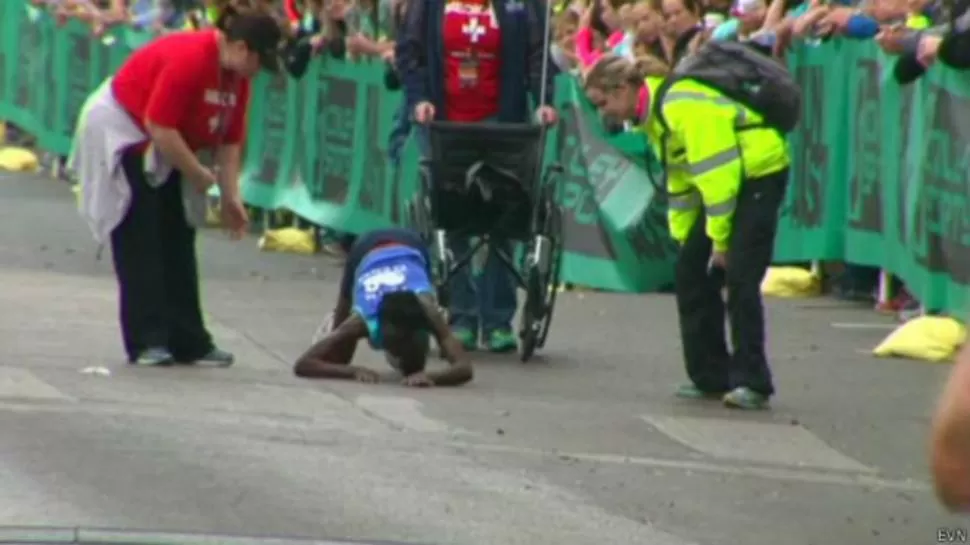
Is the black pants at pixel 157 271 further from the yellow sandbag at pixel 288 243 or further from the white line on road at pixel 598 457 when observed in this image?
the yellow sandbag at pixel 288 243

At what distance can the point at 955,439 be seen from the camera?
8.52ft

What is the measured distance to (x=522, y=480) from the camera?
27.6 ft

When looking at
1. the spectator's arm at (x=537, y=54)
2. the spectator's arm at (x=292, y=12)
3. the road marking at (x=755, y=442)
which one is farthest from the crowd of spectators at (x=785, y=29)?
the spectator's arm at (x=292, y=12)

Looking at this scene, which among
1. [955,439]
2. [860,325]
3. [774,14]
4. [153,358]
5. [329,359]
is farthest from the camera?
[774,14]

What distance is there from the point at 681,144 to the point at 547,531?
10.4 feet

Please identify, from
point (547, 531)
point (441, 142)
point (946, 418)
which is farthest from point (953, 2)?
point (946, 418)

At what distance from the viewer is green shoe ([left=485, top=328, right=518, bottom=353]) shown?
1279cm

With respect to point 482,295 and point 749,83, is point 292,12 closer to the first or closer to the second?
point 482,295

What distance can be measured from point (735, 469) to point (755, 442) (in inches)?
28.9

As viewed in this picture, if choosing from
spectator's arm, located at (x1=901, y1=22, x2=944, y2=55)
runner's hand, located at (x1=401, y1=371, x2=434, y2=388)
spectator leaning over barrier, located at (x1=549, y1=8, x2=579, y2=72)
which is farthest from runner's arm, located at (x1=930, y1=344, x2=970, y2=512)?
spectator leaning over barrier, located at (x1=549, y1=8, x2=579, y2=72)

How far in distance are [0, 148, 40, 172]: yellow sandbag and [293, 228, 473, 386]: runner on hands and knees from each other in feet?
56.7

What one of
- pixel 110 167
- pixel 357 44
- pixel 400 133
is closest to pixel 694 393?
pixel 110 167

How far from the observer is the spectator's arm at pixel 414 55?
1284cm

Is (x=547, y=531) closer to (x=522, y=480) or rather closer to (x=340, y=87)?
(x=522, y=480)
